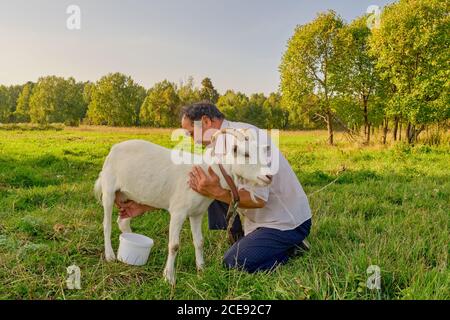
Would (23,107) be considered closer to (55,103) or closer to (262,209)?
(55,103)

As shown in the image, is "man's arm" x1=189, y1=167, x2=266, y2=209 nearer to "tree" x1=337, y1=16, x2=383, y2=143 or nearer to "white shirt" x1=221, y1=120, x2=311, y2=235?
"white shirt" x1=221, y1=120, x2=311, y2=235

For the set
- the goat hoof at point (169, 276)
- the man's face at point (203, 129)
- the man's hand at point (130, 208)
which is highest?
the man's face at point (203, 129)

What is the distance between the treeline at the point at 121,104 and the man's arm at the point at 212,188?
42.0 metres

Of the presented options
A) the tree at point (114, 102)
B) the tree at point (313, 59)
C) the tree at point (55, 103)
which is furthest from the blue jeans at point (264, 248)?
the tree at point (55, 103)

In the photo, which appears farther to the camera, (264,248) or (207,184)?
(264,248)

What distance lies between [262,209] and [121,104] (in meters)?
54.6

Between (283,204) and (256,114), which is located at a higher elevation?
(256,114)

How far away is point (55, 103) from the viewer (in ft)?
206

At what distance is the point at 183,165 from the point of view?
14.1 feet

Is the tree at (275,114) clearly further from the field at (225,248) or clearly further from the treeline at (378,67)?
the field at (225,248)

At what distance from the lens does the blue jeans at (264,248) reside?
4.11 meters

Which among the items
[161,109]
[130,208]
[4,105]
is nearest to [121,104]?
[161,109]
